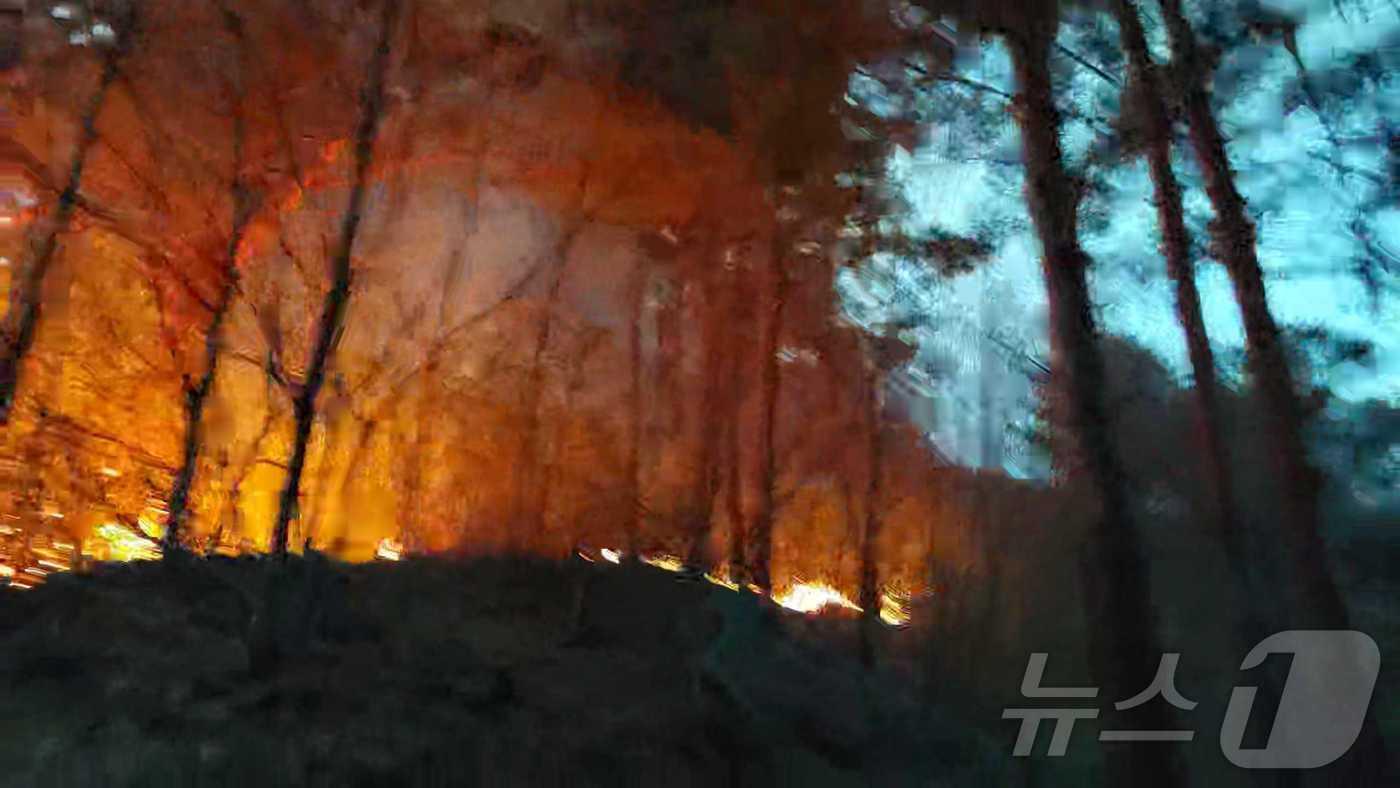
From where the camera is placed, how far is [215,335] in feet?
38.8

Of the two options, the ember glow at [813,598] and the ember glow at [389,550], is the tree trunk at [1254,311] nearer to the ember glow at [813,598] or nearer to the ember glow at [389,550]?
the ember glow at [813,598]

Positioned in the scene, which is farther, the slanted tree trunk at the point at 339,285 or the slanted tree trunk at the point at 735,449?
the slanted tree trunk at the point at 735,449

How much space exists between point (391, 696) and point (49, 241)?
610cm

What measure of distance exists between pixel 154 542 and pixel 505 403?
885 centimetres

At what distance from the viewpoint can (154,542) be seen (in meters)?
11.6

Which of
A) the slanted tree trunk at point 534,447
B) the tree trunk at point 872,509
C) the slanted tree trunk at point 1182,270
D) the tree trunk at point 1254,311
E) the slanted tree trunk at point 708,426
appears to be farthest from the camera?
the slanted tree trunk at point 708,426

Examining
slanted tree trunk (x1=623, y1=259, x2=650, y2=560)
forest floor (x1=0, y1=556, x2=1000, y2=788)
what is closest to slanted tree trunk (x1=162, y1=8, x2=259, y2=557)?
forest floor (x1=0, y1=556, x2=1000, y2=788)

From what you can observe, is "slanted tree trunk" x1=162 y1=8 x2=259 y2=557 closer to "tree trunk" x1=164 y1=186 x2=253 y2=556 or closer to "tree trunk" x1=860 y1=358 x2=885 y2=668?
"tree trunk" x1=164 y1=186 x2=253 y2=556

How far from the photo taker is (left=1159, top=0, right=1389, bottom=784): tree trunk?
1149cm

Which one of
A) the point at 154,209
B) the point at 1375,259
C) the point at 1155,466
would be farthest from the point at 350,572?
the point at 1375,259

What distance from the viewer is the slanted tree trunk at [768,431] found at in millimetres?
19969

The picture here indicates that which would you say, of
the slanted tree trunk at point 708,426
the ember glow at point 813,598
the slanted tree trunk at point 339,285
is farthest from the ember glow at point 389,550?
the ember glow at point 813,598

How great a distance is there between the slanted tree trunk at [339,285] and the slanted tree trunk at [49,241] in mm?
2651

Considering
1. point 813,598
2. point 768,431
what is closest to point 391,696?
point 813,598
